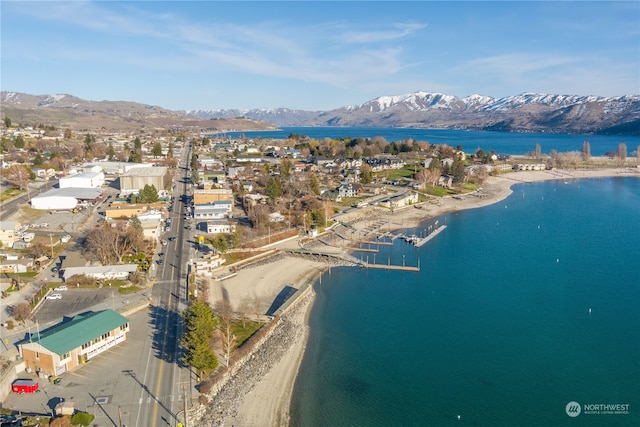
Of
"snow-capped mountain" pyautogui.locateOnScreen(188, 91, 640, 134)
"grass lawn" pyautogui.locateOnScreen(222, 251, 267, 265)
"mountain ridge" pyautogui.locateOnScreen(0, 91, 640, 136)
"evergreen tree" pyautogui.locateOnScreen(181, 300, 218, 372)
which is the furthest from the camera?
"snow-capped mountain" pyautogui.locateOnScreen(188, 91, 640, 134)

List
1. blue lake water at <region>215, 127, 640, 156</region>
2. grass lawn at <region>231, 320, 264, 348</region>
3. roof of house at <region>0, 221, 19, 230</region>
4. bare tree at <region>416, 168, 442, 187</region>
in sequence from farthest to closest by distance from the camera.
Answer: blue lake water at <region>215, 127, 640, 156</region>, bare tree at <region>416, 168, 442, 187</region>, roof of house at <region>0, 221, 19, 230</region>, grass lawn at <region>231, 320, 264, 348</region>

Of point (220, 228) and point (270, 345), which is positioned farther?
point (220, 228)

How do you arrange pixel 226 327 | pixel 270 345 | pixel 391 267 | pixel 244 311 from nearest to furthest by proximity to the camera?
pixel 270 345 → pixel 226 327 → pixel 244 311 → pixel 391 267

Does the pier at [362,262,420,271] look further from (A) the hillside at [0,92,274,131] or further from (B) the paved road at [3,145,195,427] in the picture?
(A) the hillside at [0,92,274,131]

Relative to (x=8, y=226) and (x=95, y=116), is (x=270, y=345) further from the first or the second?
(x=95, y=116)

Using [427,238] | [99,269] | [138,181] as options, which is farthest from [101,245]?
[427,238]

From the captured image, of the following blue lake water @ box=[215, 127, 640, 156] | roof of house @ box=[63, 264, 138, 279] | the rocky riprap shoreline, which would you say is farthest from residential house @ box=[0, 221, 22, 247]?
blue lake water @ box=[215, 127, 640, 156]

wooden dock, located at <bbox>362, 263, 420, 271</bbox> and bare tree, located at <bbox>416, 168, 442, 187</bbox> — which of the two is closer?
wooden dock, located at <bbox>362, 263, 420, 271</bbox>

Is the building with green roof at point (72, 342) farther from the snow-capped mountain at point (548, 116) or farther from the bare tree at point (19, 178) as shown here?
the snow-capped mountain at point (548, 116)
